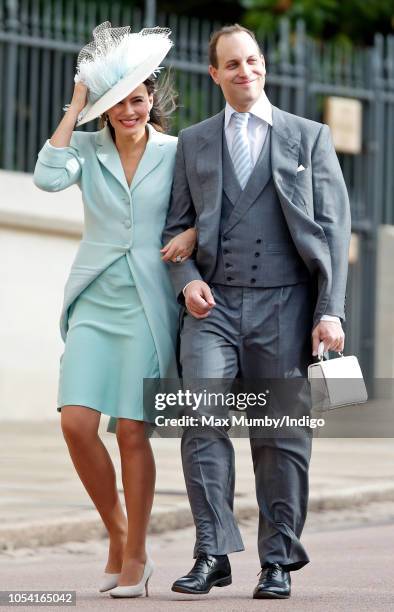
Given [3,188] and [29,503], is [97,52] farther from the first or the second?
[3,188]

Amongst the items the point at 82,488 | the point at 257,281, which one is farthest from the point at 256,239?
the point at 82,488

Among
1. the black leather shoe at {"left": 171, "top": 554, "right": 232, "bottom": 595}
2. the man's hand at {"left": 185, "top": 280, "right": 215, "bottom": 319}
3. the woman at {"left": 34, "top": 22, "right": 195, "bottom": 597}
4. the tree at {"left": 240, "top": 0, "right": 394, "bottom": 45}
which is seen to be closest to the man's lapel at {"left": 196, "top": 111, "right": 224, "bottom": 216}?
the woman at {"left": 34, "top": 22, "right": 195, "bottom": 597}

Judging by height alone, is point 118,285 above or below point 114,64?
below

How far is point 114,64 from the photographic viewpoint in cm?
584

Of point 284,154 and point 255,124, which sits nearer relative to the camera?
point 284,154

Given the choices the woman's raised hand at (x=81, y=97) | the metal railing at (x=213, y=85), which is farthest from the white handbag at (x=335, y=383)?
the metal railing at (x=213, y=85)

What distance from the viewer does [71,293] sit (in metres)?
5.77

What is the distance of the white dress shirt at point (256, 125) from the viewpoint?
573cm

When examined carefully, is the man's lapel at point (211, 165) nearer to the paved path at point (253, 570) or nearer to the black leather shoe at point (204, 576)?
the black leather shoe at point (204, 576)

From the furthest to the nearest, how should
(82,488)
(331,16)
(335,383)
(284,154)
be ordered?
(331,16)
(82,488)
(284,154)
(335,383)

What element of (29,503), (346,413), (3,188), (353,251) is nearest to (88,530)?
(29,503)

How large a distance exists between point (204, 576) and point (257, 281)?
1.01m

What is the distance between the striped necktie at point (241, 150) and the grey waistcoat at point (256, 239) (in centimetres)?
3

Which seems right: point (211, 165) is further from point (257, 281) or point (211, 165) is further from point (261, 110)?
point (257, 281)
